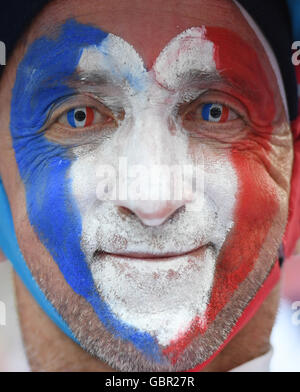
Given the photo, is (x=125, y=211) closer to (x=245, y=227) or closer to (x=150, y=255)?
(x=150, y=255)

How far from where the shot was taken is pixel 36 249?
1.41 metres

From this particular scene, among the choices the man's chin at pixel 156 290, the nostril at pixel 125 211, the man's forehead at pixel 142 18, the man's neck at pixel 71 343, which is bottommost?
the man's neck at pixel 71 343

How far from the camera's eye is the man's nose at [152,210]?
1.24 metres

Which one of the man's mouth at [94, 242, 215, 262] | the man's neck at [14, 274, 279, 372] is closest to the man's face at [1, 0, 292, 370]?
the man's mouth at [94, 242, 215, 262]

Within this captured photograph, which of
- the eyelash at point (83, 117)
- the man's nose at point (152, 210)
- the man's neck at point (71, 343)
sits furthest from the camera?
the man's neck at point (71, 343)

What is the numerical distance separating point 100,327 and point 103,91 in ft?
2.01

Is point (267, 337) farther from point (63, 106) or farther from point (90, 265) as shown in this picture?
point (63, 106)

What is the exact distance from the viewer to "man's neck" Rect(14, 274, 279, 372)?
5.06ft

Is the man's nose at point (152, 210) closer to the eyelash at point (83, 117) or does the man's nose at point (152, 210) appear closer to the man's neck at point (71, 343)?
the eyelash at point (83, 117)

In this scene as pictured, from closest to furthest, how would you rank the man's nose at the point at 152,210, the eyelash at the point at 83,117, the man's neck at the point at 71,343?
the man's nose at the point at 152,210 → the eyelash at the point at 83,117 → the man's neck at the point at 71,343

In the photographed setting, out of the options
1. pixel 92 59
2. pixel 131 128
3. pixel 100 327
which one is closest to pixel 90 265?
pixel 100 327

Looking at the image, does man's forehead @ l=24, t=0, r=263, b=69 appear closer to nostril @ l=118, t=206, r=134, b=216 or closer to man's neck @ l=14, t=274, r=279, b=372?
nostril @ l=118, t=206, r=134, b=216

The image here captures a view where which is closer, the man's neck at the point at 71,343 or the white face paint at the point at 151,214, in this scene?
the white face paint at the point at 151,214

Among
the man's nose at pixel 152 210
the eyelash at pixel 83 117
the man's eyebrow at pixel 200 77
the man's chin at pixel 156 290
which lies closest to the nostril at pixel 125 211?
the man's nose at pixel 152 210
